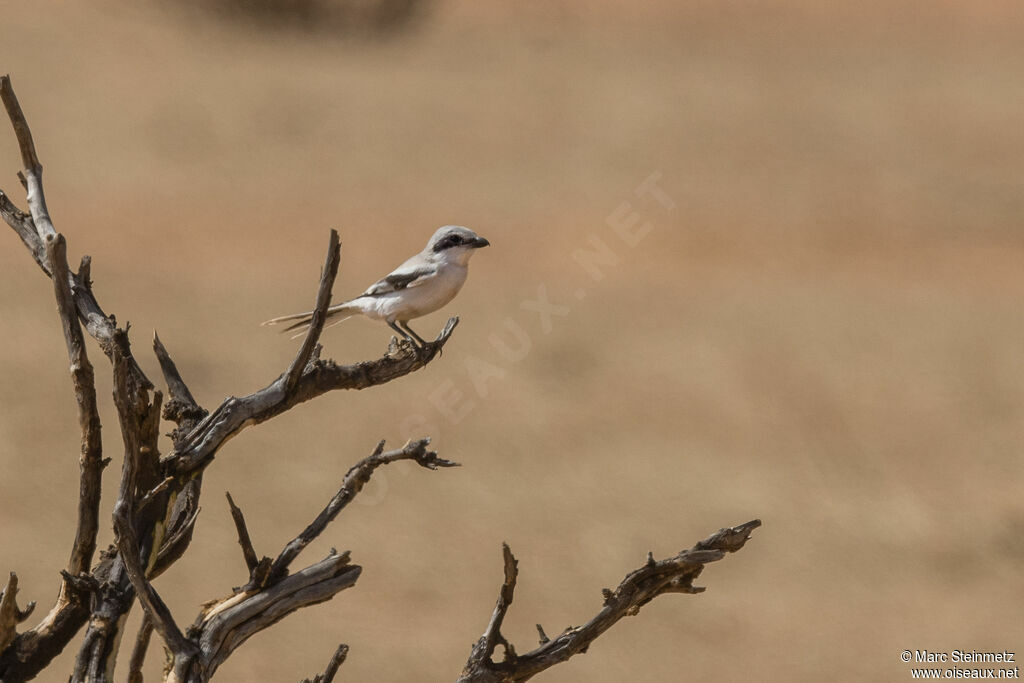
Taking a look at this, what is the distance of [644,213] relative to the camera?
1288 inches

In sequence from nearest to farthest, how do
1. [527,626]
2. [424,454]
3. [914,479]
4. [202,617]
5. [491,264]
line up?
[202,617], [424,454], [527,626], [914,479], [491,264]

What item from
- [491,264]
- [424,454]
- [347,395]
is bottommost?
[424,454]

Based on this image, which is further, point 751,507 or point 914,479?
point 914,479

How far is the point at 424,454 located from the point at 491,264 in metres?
22.5

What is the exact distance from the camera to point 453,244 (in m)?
7.91

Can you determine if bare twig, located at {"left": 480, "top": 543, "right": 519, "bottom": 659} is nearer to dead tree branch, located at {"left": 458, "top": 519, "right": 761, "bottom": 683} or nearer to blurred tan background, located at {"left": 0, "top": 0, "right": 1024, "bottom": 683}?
dead tree branch, located at {"left": 458, "top": 519, "right": 761, "bottom": 683}

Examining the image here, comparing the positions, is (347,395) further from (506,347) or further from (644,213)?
(644,213)

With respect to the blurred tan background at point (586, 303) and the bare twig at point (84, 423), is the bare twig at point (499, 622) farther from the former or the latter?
the blurred tan background at point (586, 303)

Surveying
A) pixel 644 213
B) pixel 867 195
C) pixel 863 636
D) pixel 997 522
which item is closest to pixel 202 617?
pixel 863 636

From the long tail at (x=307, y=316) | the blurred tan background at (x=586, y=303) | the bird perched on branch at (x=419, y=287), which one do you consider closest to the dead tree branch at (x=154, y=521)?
the bird perched on branch at (x=419, y=287)

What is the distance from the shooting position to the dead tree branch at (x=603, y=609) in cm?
666

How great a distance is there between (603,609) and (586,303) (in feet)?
71.3

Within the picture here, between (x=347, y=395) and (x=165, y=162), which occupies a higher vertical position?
(x=165, y=162)

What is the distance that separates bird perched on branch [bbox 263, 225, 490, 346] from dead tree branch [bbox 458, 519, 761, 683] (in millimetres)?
1671
